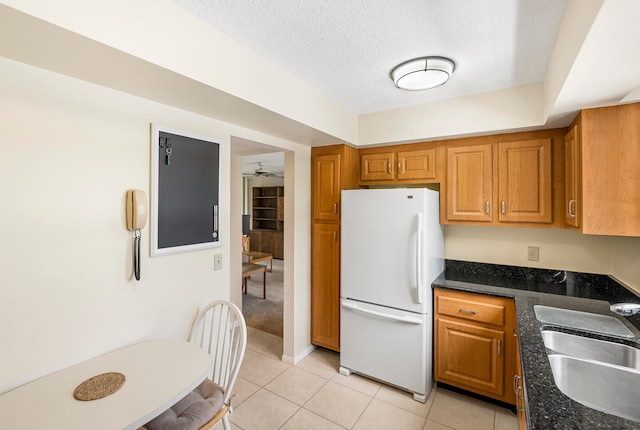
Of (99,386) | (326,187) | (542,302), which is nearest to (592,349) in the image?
(542,302)

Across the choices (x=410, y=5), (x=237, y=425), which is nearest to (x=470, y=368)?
(x=237, y=425)

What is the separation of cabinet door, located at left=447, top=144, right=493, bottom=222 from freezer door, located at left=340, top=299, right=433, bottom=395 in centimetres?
93

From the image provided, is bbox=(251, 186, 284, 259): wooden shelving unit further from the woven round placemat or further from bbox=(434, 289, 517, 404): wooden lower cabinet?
the woven round placemat

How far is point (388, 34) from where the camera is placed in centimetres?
150

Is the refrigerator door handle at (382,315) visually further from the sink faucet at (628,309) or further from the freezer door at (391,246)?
the sink faucet at (628,309)

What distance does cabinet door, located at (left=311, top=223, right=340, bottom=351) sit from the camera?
2730 millimetres

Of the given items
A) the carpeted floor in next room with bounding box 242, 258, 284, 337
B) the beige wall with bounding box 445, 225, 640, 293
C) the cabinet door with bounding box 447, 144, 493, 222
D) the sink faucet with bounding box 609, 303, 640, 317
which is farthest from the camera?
the carpeted floor in next room with bounding box 242, 258, 284, 337

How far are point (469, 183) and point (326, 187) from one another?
1.24 meters

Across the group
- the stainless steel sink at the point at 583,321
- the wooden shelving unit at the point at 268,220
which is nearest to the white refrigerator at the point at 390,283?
the stainless steel sink at the point at 583,321

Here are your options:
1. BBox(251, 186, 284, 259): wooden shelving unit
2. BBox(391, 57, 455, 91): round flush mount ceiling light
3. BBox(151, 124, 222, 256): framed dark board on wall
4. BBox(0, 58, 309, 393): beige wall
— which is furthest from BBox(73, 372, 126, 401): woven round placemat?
BBox(251, 186, 284, 259): wooden shelving unit

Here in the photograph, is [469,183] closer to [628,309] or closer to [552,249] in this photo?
[552,249]

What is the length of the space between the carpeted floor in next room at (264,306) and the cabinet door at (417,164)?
2286 millimetres

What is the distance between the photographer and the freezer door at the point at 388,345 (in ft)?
7.16

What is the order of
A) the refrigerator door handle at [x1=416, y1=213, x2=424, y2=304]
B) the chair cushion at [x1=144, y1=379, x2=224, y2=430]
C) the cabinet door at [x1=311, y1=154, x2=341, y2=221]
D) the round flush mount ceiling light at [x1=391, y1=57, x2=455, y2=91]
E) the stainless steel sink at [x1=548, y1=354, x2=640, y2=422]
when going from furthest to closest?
the cabinet door at [x1=311, y1=154, x2=341, y2=221] < the refrigerator door handle at [x1=416, y1=213, x2=424, y2=304] < the round flush mount ceiling light at [x1=391, y1=57, x2=455, y2=91] < the chair cushion at [x1=144, y1=379, x2=224, y2=430] < the stainless steel sink at [x1=548, y1=354, x2=640, y2=422]
